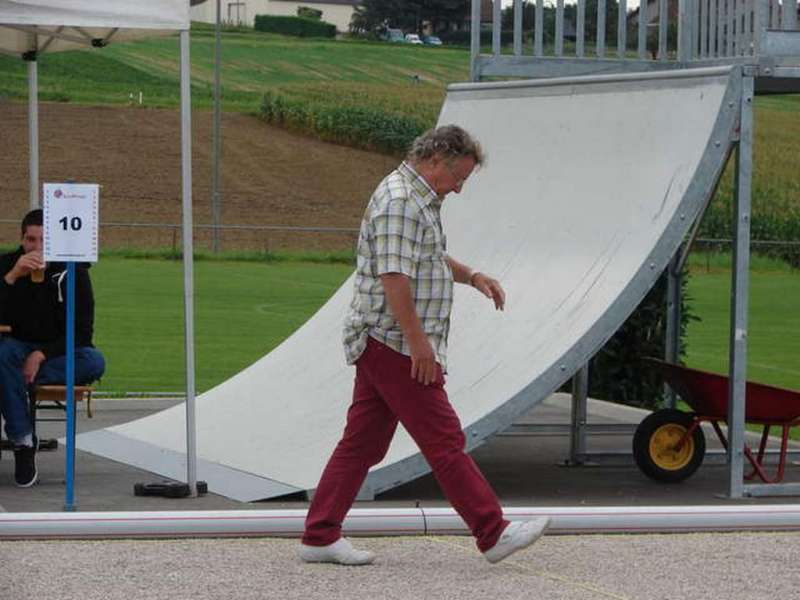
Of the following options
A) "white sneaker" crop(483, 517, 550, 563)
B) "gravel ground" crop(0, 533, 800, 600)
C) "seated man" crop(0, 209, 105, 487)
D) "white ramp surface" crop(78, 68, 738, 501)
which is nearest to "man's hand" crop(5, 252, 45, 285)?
"seated man" crop(0, 209, 105, 487)

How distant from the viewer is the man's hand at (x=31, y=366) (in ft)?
36.4

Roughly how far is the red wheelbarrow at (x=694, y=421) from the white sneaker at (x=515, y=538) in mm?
3503

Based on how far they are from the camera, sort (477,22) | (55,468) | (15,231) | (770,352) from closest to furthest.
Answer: (55,468)
(477,22)
(770,352)
(15,231)

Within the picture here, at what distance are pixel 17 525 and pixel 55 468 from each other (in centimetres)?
344

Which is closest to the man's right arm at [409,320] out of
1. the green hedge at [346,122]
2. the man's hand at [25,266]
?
the man's hand at [25,266]

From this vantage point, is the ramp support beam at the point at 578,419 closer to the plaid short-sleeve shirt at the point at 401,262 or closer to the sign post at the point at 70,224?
the sign post at the point at 70,224

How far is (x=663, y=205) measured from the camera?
1067 cm

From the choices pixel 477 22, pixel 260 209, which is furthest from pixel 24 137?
pixel 477 22

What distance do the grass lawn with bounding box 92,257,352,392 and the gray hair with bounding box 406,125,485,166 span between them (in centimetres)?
1054

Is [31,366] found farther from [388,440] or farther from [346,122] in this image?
[346,122]

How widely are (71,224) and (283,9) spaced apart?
113930mm

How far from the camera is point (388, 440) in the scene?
7930mm

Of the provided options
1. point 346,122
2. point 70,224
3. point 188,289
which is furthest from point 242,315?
point 346,122

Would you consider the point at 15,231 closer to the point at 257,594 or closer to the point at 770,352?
the point at 770,352
